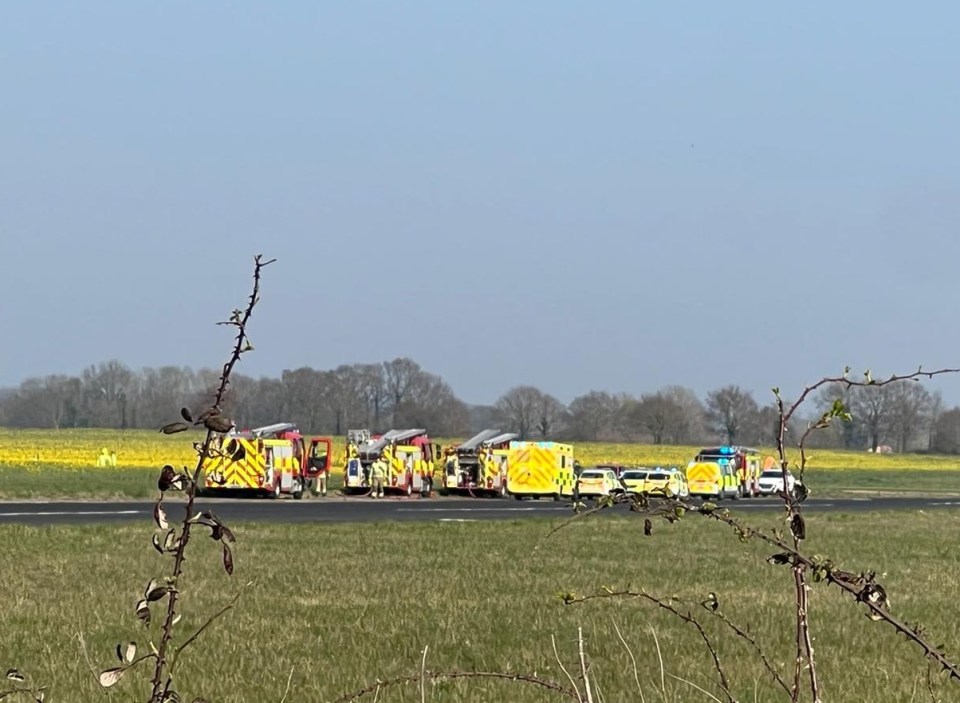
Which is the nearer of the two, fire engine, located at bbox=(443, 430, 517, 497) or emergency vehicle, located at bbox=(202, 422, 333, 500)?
emergency vehicle, located at bbox=(202, 422, 333, 500)

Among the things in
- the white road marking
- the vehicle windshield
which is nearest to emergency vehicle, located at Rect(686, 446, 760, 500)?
the vehicle windshield

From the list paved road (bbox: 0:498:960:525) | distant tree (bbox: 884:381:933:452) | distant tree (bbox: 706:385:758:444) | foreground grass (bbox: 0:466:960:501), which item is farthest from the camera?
distant tree (bbox: 884:381:933:452)

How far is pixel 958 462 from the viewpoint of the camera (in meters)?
120

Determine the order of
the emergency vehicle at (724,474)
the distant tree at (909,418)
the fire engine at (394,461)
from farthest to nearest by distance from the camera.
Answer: the distant tree at (909,418) → the emergency vehicle at (724,474) → the fire engine at (394,461)

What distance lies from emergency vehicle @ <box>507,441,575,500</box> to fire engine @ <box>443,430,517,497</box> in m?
0.27

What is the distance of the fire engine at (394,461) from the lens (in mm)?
49094

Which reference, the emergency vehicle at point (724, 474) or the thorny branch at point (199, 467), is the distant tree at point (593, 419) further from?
the thorny branch at point (199, 467)

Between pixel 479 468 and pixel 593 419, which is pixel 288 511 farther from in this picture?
pixel 593 419

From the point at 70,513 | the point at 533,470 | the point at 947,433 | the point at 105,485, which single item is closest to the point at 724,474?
the point at 533,470

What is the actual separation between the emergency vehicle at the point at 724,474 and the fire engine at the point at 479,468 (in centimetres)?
771

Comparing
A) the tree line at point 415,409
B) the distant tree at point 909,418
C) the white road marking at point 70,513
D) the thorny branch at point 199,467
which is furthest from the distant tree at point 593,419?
the thorny branch at point 199,467

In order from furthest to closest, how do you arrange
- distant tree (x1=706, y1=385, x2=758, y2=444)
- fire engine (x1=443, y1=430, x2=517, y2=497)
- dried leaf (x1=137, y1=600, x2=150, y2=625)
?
distant tree (x1=706, y1=385, x2=758, y2=444)
fire engine (x1=443, y1=430, x2=517, y2=497)
dried leaf (x1=137, y1=600, x2=150, y2=625)

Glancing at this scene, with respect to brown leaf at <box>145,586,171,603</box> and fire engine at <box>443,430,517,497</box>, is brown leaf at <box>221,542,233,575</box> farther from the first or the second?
fire engine at <box>443,430,517,497</box>

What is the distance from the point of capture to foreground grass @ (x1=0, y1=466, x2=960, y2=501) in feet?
135
